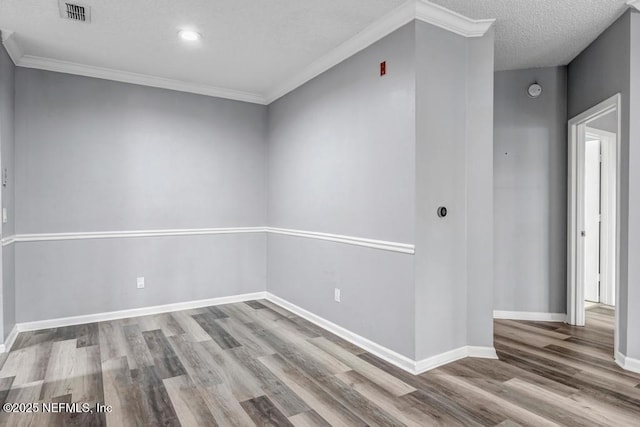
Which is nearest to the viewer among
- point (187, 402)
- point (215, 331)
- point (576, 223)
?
point (187, 402)

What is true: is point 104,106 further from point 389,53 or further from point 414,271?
point 414,271

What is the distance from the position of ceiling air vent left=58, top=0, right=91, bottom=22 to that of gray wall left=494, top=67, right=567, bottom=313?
381 centimetres

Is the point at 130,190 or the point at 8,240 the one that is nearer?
the point at 8,240

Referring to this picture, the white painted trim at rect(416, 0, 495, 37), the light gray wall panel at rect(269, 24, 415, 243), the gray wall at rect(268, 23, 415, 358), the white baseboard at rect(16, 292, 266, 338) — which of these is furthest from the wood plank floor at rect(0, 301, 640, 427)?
the white painted trim at rect(416, 0, 495, 37)

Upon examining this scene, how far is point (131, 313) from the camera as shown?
4.08m

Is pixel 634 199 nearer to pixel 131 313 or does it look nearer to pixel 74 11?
pixel 74 11

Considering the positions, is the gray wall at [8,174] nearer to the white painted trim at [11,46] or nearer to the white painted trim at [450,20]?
the white painted trim at [11,46]

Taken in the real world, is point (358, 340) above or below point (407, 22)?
below

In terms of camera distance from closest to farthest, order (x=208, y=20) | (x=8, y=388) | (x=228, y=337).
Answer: (x=8, y=388)
(x=208, y=20)
(x=228, y=337)

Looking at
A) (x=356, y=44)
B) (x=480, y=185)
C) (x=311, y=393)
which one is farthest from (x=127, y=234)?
(x=480, y=185)

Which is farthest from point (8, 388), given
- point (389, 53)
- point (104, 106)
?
point (389, 53)

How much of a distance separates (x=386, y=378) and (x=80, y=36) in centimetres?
362

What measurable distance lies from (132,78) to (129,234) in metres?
1.66

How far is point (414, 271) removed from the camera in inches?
106
